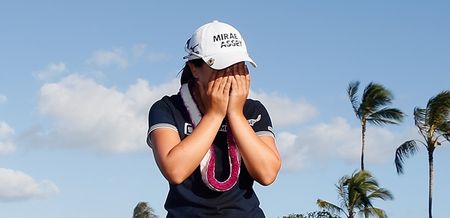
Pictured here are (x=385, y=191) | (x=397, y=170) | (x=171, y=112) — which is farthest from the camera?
(x=385, y=191)

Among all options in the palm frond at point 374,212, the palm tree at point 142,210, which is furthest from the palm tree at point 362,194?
the palm tree at point 142,210

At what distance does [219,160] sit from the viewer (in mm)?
5008

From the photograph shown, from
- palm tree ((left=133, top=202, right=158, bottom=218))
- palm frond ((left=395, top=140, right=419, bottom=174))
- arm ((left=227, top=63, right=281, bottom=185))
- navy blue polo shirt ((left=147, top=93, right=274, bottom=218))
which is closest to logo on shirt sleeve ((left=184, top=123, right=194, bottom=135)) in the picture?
navy blue polo shirt ((left=147, top=93, right=274, bottom=218))

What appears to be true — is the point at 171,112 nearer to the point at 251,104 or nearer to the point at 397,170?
the point at 251,104

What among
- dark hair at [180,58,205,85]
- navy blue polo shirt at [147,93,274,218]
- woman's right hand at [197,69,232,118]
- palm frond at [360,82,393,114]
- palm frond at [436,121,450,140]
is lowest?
navy blue polo shirt at [147,93,274,218]

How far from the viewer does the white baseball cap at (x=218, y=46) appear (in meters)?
4.86

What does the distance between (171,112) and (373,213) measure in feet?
124

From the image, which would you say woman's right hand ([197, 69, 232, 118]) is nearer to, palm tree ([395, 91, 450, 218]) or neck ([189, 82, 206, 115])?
neck ([189, 82, 206, 115])

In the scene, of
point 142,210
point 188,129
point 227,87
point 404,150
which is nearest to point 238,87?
point 227,87

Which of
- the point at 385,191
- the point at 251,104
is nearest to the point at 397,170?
the point at 385,191

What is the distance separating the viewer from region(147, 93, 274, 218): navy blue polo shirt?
496 cm

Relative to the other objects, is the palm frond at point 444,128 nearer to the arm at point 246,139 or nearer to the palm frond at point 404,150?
the palm frond at point 404,150

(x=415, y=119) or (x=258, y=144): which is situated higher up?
(x=415, y=119)

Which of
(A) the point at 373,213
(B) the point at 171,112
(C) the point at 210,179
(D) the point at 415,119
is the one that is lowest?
(C) the point at 210,179
